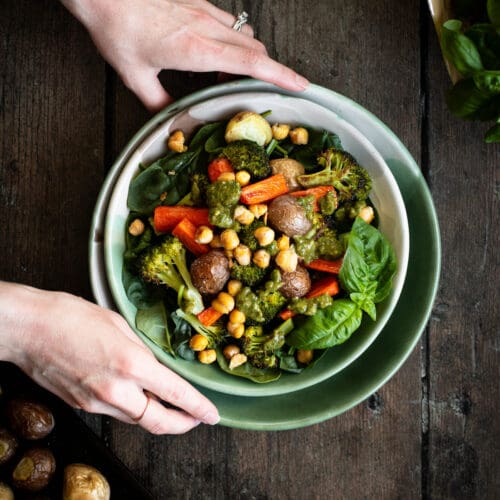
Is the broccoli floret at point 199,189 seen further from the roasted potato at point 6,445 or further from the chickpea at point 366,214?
the roasted potato at point 6,445

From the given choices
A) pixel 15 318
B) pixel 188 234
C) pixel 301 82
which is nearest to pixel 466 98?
pixel 301 82

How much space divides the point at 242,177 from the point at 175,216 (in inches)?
9.6

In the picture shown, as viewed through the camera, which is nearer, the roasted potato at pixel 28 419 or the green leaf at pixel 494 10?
the green leaf at pixel 494 10

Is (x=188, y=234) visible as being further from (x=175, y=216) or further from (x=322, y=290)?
(x=322, y=290)

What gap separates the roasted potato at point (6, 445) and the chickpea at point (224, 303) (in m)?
0.80

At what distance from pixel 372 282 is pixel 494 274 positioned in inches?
25.0

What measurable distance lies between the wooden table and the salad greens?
9.2 inches

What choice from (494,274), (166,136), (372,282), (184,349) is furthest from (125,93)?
(494,274)

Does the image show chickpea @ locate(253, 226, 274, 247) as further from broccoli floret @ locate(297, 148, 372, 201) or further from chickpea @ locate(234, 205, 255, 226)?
broccoli floret @ locate(297, 148, 372, 201)

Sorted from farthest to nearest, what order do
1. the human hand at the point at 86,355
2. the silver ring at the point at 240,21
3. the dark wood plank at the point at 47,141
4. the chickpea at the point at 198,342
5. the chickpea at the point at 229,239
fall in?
the dark wood plank at the point at 47,141
the silver ring at the point at 240,21
the chickpea at the point at 198,342
the chickpea at the point at 229,239
the human hand at the point at 86,355

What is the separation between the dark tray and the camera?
2172 mm

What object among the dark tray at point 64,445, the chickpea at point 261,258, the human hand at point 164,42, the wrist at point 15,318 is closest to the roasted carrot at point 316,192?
the chickpea at point 261,258

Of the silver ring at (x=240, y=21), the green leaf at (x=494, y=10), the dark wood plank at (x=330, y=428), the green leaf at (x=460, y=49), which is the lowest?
Result: the dark wood plank at (x=330, y=428)

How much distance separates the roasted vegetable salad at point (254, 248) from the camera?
2.00 m
